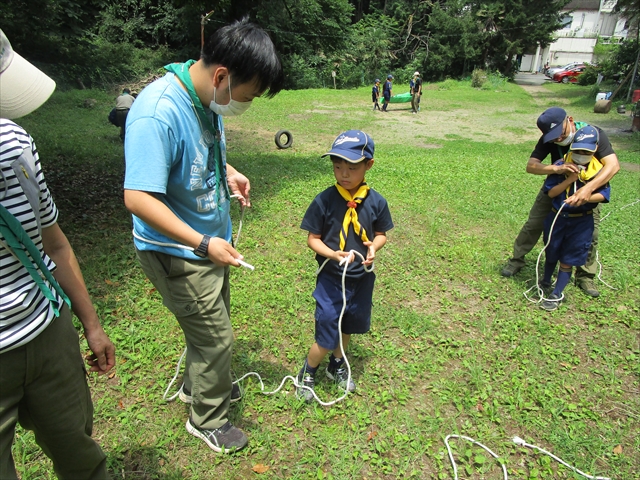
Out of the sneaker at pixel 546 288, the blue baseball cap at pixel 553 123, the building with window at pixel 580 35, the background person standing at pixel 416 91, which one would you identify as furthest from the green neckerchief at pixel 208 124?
the building with window at pixel 580 35

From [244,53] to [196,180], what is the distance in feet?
1.97

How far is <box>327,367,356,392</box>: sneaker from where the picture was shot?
3020 mm

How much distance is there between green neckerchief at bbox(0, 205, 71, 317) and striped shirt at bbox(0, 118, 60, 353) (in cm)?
2

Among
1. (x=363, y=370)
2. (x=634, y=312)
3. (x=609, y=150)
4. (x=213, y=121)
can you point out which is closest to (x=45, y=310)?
(x=213, y=121)

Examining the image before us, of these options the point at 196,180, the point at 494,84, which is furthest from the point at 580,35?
the point at 196,180

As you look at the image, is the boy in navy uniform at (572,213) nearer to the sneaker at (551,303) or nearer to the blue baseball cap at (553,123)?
the sneaker at (551,303)


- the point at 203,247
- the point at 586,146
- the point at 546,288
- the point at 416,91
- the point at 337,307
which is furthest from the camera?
the point at 416,91

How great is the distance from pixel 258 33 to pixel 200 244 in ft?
3.14

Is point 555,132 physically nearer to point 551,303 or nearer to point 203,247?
point 551,303

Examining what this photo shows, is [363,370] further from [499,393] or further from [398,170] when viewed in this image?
[398,170]

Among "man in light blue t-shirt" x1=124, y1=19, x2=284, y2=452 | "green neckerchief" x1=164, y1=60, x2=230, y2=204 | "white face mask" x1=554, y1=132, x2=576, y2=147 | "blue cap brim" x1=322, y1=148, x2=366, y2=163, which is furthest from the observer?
"white face mask" x1=554, y1=132, x2=576, y2=147

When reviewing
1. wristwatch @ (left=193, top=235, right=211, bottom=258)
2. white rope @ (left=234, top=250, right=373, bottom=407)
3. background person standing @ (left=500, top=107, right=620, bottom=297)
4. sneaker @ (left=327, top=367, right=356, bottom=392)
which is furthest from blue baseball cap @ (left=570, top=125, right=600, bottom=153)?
wristwatch @ (left=193, top=235, right=211, bottom=258)

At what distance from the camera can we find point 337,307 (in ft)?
8.74

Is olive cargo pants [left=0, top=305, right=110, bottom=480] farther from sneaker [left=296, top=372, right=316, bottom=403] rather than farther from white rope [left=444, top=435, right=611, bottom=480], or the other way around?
white rope [left=444, top=435, right=611, bottom=480]
